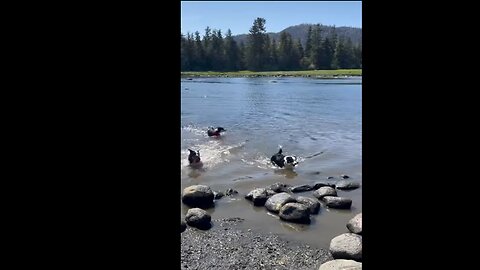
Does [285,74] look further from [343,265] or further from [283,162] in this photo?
[343,265]

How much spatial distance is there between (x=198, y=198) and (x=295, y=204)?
2.41 meters

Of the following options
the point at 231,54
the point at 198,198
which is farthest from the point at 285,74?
the point at 198,198

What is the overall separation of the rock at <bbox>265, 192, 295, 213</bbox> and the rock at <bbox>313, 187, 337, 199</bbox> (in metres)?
1.29

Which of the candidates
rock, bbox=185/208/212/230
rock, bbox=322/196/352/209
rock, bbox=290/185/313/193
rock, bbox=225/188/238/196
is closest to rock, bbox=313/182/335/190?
rock, bbox=290/185/313/193

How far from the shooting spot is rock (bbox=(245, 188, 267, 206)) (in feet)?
34.0

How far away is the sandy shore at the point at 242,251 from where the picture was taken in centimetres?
718

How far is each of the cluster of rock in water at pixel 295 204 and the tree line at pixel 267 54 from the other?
289 ft

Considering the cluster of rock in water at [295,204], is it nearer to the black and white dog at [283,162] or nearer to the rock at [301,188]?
the rock at [301,188]

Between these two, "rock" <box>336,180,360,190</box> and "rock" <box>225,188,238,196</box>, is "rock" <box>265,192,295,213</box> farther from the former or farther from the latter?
"rock" <box>336,180,360,190</box>

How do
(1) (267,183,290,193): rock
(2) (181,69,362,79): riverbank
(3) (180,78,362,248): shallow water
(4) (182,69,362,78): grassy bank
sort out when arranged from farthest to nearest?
1. (4) (182,69,362,78): grassy bank
2. (2) (181,69,362,79): riverbank
3. (1) (267,183,290,193): rock
4. (3) (180,78,362,248): shallow water

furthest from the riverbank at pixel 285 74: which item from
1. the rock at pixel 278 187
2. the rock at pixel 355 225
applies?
the rock at pixel 355 225

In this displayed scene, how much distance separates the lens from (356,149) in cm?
1777
